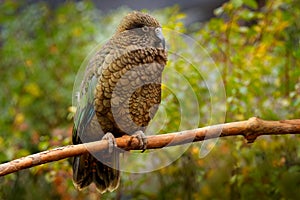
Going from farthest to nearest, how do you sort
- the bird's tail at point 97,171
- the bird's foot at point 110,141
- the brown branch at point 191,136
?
the bird's tail at point 97,171
the bird's foot at point 110,141
the brown branch at point 191,136

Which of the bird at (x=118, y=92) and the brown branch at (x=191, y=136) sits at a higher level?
the bird at (x=118, y=92)

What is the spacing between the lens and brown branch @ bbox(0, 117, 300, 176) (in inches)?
60.0

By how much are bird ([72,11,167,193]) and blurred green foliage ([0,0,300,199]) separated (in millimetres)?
366

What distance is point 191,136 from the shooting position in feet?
5.29

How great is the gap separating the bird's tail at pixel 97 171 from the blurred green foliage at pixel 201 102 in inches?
13.2

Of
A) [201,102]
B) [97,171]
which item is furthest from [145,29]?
[201,102]

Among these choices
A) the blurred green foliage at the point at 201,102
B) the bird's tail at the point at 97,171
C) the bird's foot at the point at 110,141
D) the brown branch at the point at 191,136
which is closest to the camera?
the brown branch at the point at 191,136

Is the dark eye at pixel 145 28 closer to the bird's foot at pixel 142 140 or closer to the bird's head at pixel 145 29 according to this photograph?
the bird's head at pixel 145 29

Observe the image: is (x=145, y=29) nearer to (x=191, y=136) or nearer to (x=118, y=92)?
(x=118, y=92)

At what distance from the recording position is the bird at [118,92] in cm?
175

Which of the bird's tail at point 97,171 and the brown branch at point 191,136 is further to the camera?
the bird's tail at point 97,171

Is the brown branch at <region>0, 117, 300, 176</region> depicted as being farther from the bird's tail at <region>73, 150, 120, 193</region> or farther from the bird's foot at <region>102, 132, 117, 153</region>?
the bird's tail at <region>73, 150, 120, 193</region>

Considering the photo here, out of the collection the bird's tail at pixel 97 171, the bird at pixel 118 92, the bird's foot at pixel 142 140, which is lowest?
the bird's tail at pixel 97 171

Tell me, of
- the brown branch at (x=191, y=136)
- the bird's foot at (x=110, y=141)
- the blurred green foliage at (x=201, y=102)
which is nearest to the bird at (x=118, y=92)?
the bird's foot at (x=110, y=141)
